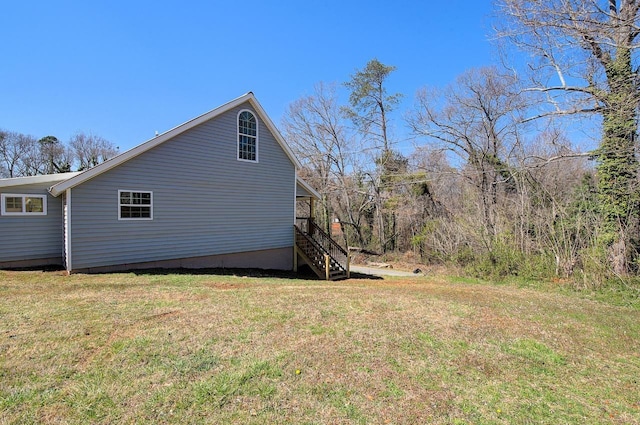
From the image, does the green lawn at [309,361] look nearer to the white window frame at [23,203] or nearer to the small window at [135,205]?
the small window at [135,205]

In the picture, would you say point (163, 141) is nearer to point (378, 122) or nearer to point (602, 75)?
point (602, 75)

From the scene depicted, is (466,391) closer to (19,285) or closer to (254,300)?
(254,300)

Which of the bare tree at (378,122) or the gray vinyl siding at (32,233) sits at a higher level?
the bare tree at (378,122)

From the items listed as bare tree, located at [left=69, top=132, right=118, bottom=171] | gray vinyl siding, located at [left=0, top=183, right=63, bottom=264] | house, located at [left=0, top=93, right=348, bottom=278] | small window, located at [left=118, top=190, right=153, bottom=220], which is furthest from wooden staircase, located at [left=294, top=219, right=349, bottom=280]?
bare tree, located at [left=69, top=132, right=118, bottom=171]

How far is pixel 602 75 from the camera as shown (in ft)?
28.8

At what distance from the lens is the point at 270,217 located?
13.6m

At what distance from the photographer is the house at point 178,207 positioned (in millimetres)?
9273

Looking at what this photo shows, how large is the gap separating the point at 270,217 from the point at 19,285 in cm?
790

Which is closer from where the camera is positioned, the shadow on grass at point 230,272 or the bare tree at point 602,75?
the bare tree at point 602,75

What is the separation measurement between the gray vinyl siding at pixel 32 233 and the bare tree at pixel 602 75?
13650mm

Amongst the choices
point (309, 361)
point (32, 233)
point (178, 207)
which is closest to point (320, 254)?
point (178, 207)

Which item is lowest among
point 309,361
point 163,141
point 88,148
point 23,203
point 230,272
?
point 230,272

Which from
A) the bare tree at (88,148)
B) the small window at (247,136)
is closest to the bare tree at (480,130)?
the small window at (247,136)

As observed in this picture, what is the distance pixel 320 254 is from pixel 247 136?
5.36 m
